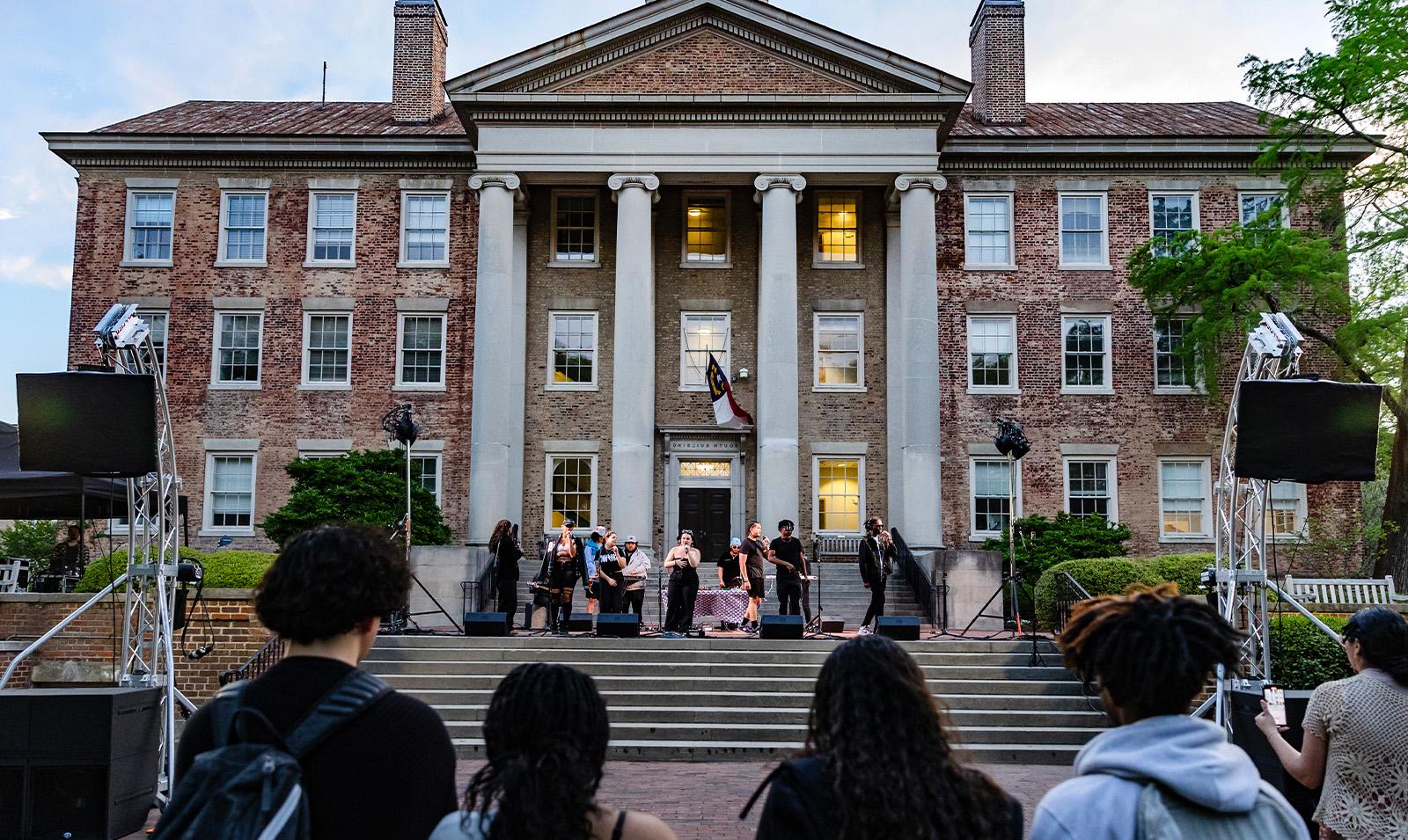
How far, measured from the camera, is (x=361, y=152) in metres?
30.2

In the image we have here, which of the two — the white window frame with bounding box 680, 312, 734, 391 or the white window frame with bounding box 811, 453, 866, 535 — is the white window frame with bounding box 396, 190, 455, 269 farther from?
the white window frame with bounding box 811, 453, 866, 535

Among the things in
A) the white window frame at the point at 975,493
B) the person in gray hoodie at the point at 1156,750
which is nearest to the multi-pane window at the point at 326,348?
the white window frame at the point at 975,493

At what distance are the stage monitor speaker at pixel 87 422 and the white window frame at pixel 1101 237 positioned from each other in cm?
2444

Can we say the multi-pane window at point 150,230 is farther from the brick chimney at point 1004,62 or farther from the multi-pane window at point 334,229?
the brick chimney at point 1004,62

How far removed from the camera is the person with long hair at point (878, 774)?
9.36 ft

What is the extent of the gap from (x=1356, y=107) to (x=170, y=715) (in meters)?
23.8

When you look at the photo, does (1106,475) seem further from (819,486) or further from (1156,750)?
(1156,750)

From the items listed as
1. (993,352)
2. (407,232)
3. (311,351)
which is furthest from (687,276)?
(311,351)

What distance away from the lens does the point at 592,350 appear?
3008 cm

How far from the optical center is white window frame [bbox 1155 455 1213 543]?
2903cm

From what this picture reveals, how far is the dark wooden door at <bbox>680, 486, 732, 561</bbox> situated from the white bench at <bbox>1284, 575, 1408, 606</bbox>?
13140mm

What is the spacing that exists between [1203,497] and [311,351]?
21.9 metres

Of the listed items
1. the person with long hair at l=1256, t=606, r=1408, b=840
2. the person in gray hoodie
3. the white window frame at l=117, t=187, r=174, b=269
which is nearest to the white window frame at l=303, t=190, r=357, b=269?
the white window frame at l=117, t=187, r=174, b=269

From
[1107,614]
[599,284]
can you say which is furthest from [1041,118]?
[1107,614]
